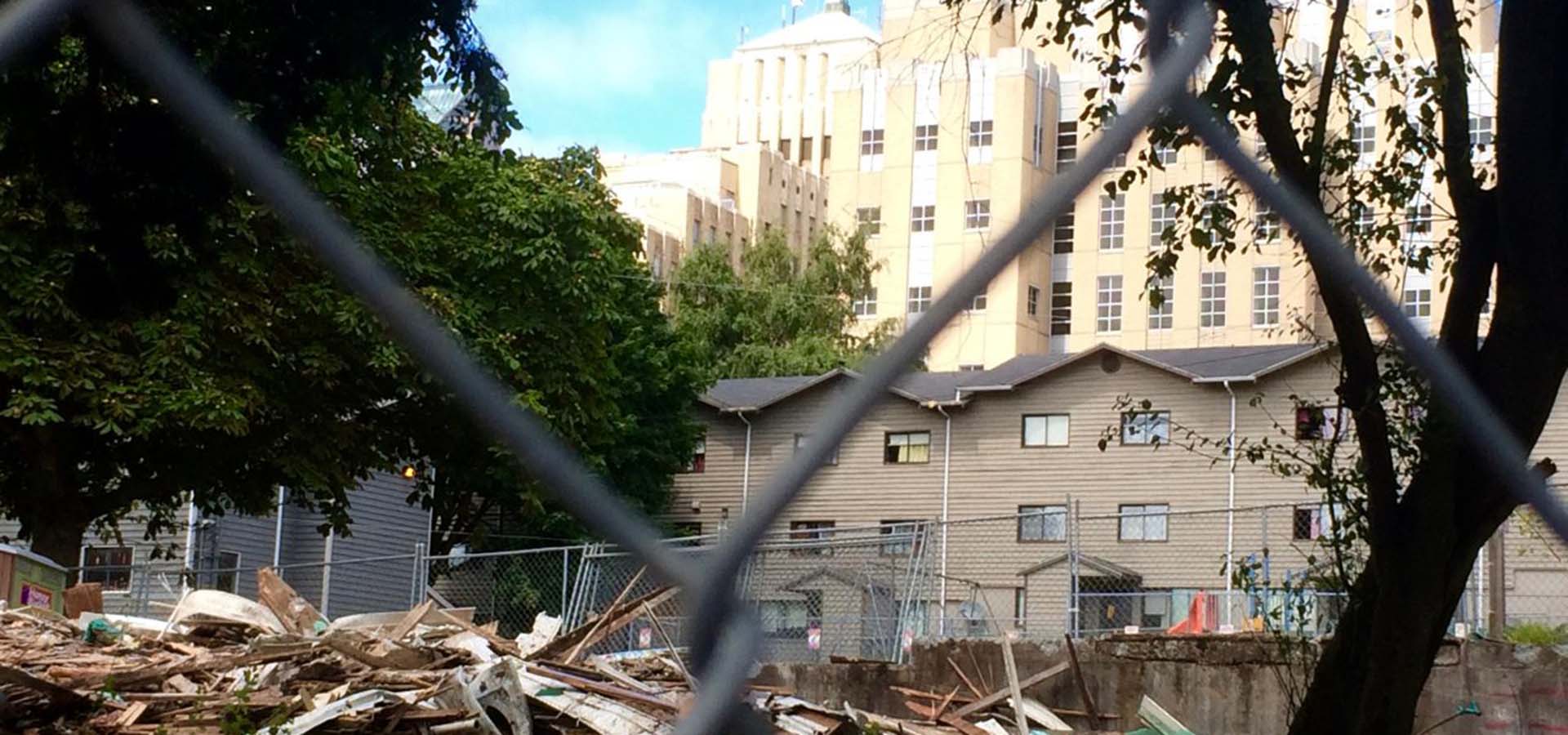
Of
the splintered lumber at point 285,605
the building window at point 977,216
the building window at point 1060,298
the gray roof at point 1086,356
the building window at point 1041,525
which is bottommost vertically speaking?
the splintered lumber at point 285,605

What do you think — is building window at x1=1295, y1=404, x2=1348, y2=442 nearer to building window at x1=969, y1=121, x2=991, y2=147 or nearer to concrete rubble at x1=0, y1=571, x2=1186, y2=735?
building window at x1=969, y1=121, x2=991, y2=147

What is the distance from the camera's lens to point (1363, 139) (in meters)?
4.99

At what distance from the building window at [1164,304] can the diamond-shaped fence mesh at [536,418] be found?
120 inches

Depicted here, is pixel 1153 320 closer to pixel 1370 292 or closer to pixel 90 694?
pixel 90 694

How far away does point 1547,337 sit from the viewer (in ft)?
10.6

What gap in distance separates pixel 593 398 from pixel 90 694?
7307 mm

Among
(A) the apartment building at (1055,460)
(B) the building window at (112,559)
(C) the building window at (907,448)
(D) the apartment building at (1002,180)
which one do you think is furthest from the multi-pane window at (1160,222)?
(C) the building window at (907,448)

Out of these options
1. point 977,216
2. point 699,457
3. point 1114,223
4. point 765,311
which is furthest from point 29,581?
point 765,311

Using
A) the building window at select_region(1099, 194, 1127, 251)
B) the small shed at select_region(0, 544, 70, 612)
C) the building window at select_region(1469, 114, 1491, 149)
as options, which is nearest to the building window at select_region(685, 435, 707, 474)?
the small shed at select_region(0, 544, 70, 612)

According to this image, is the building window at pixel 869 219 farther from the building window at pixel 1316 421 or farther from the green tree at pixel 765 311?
the green tree at pixel 765 311

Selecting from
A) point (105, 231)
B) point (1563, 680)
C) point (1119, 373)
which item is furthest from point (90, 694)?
point (1119, 373)

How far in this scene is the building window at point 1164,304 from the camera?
14.5ft

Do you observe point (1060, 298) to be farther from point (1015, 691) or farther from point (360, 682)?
point (1015, 691)

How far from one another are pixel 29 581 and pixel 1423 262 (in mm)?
11327
